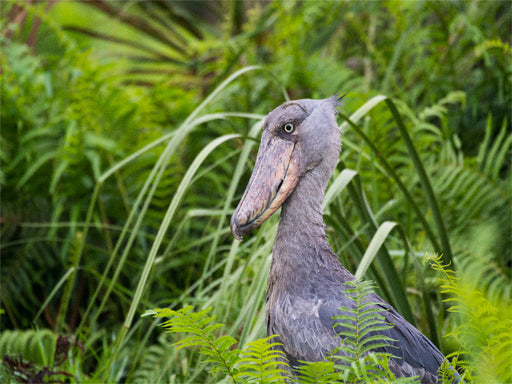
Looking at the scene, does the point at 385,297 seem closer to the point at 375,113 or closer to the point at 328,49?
the point at 375,113

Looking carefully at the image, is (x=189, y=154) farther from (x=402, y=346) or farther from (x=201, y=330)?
(x=201, y=330)

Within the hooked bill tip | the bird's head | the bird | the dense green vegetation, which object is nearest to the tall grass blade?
the bird

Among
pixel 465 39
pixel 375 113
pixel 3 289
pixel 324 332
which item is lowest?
pixel 3 289

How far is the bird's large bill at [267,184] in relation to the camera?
1.19 m

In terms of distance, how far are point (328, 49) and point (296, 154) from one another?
297 cm

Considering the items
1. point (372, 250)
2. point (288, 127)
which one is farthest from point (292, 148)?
point (372, 250)

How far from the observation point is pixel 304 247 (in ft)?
4.16

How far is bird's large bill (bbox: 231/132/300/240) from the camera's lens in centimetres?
119

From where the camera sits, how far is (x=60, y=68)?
323cm

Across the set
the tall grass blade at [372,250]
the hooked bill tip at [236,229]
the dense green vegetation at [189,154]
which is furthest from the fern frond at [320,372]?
the dense green vegetation at [189,154]

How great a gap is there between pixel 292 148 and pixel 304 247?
227 millimetres

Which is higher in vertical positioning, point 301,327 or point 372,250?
point 372,250

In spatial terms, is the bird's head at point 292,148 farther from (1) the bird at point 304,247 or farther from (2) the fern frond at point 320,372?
(2) the fern frond at point 320,372

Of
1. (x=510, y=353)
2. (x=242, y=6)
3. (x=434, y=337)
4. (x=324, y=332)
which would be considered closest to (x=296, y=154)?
(x=324, y=332)
